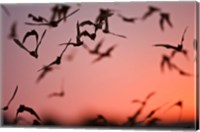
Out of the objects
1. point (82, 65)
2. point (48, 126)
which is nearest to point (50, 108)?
point (48, 126)

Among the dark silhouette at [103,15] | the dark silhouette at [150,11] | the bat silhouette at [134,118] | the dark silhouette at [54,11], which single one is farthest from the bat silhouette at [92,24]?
the bat silhouette at [134,118]

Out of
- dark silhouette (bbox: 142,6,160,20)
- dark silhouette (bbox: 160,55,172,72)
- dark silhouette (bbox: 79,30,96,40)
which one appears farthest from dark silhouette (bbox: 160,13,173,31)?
dark silhouette (bbox: 79,30,96,40)

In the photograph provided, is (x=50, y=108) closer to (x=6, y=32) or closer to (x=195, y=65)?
(x=6, y=32)

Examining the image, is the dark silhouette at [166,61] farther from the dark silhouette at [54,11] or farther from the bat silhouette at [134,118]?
the dark silhouette at [54,11]

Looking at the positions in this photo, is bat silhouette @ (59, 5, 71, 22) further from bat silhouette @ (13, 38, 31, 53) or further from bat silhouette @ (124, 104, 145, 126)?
bat silhouette @ (124, 104, 145, 126)

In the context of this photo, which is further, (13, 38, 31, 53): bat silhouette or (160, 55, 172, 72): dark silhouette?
(13, 38, 31, 53): bat silhouette

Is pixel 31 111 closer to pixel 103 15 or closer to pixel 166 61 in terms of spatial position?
pixel 103 15

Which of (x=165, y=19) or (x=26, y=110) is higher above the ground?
(x=165, y=19)

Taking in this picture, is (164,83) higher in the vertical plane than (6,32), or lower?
lower

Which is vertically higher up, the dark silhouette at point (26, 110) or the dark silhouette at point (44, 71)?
the dark silhouette at point (44, 71)

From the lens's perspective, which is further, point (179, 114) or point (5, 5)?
point (5, 5)

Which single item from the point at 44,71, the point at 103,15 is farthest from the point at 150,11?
the point at 44,71
